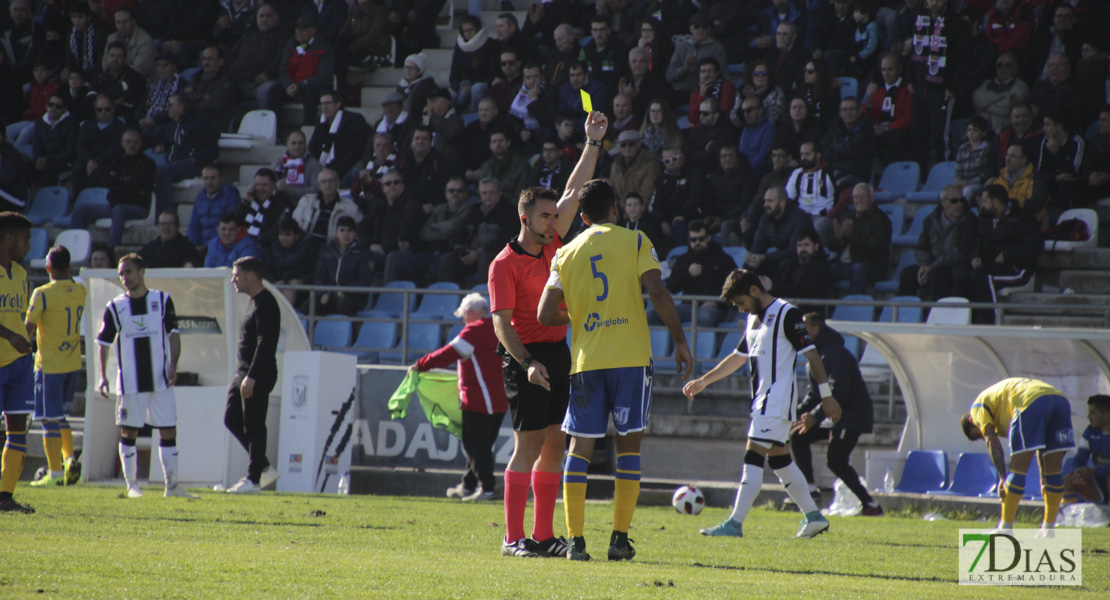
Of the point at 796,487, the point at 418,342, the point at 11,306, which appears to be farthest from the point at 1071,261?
the point at 11,306

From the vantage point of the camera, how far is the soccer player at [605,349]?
6438 millimetres

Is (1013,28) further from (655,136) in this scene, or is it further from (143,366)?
(143,366)

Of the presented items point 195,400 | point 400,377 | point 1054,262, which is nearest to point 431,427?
point 400,377

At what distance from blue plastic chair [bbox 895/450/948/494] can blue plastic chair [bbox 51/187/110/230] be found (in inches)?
560

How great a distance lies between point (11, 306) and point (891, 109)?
39.1ft

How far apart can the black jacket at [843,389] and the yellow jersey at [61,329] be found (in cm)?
755

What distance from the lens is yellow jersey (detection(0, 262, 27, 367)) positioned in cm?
894

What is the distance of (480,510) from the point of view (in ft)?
34.6

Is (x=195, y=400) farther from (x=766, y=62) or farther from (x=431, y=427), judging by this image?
(x=766, y=62)

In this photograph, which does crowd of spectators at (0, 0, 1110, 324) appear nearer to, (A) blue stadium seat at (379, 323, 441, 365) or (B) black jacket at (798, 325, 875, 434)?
Answer: (A) blue stadium seat at (379, 323, 441, 365)

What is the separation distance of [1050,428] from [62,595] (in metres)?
7.42

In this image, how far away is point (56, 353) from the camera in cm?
1234

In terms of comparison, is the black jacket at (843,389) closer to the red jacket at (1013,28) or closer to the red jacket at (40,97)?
the red jacket at (1013,28)

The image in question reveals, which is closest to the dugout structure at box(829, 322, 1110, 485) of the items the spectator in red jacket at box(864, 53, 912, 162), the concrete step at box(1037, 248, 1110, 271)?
the concrete step at box(1037, 248, 1110, 271)
